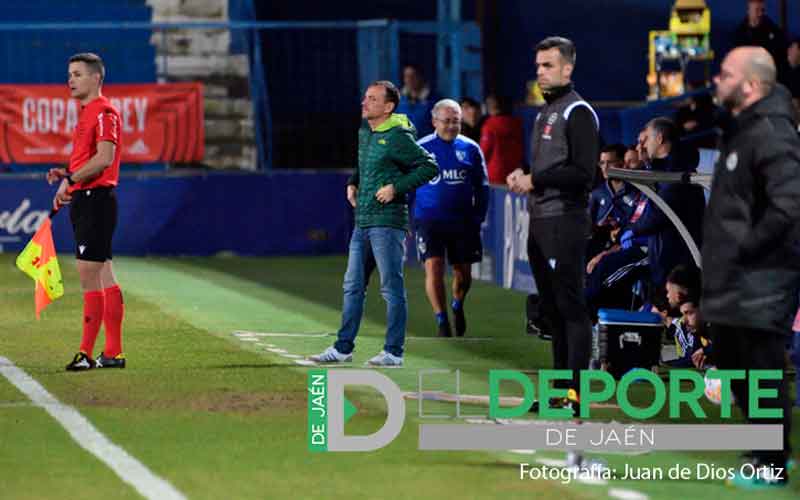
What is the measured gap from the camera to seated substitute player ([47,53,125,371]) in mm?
12070

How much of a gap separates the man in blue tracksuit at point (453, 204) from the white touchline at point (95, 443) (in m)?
3.96

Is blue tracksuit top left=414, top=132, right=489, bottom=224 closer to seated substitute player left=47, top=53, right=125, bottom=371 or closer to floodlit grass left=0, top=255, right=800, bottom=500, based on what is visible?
floodlit grass left=0, top=255, right=800, bottom=500

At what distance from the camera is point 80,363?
1234 cm

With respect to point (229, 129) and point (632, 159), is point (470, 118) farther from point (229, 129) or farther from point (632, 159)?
point (632, 159)

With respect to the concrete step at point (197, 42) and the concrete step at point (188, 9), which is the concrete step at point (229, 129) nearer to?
the concrete step at point (197, 42)

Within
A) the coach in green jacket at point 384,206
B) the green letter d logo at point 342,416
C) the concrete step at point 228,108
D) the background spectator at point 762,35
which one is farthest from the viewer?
the concrete step at point 228,108

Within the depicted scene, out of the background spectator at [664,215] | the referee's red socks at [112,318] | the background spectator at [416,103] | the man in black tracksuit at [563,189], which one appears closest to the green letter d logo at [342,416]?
the man in black tracksuit at [563,189]

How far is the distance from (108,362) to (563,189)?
3948 mm

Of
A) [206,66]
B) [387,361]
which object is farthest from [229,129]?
[387,361]

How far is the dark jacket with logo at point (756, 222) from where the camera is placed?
8008mm

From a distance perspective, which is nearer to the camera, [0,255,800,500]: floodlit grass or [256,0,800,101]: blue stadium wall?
[0,255,800,500]: floodlit grass

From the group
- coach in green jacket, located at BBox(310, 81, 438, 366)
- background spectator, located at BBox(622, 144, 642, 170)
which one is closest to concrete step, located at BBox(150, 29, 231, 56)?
background spectator, located at BBox(622, 144, 642, 170)

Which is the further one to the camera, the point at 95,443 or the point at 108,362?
the point at 108,362

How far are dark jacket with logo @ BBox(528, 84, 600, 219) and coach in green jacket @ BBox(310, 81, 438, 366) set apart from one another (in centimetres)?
265
